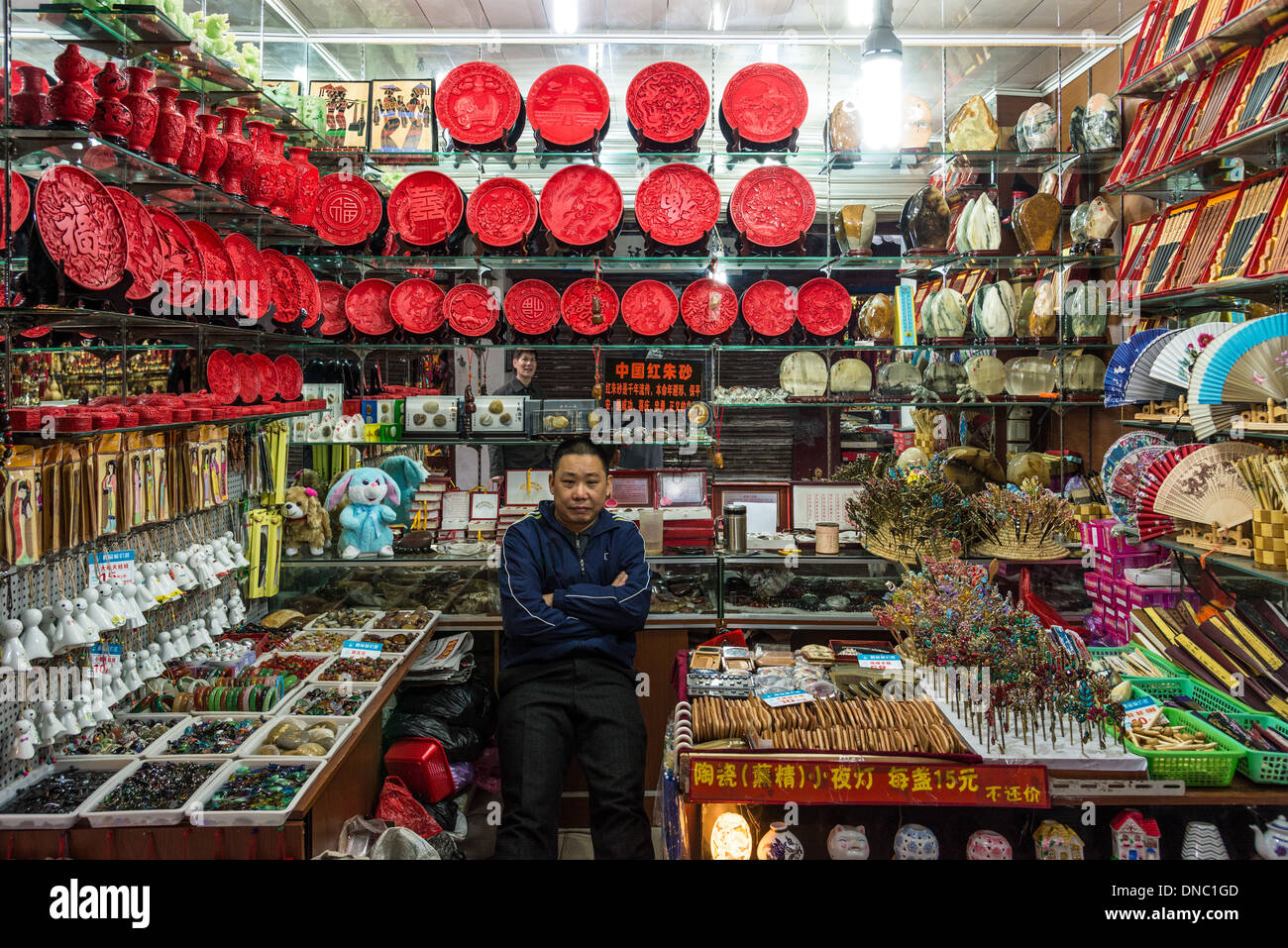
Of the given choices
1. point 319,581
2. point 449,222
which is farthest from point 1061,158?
point 319,581

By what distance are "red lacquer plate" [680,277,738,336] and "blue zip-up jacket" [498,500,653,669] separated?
134 centimetres

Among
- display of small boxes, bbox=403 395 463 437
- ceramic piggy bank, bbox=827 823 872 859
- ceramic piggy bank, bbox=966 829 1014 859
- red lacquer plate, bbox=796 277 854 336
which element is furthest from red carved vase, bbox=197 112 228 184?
ceramic piggy bank, bbox=966 829 1014 859

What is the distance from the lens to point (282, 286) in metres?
3.82

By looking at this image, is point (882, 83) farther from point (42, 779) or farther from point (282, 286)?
point (42, 779)

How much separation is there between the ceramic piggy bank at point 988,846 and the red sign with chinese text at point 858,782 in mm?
177

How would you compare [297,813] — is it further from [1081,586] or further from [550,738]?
[1081,586]

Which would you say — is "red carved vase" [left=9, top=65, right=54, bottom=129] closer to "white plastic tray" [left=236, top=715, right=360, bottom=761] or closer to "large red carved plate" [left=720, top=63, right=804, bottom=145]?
"white plastic tray" [left=236, top=715, right=360, bottom=761]

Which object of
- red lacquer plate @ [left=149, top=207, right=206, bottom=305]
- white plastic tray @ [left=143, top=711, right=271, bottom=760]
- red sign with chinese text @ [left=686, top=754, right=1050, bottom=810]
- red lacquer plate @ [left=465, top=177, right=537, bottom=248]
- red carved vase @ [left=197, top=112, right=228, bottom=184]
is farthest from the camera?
red lacquer plate @ [left=465, top=177, right=537, bottom=248]

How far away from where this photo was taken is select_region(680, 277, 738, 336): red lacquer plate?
4277mm

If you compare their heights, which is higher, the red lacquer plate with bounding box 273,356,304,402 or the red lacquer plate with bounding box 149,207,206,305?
the red lacquer plate with bounding box 149,207,206,305

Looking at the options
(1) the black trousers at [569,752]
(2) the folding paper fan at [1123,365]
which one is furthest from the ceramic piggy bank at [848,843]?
(2) the folding paper fan at [1123,365]

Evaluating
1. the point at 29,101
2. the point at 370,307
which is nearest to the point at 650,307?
the point at 370,307
